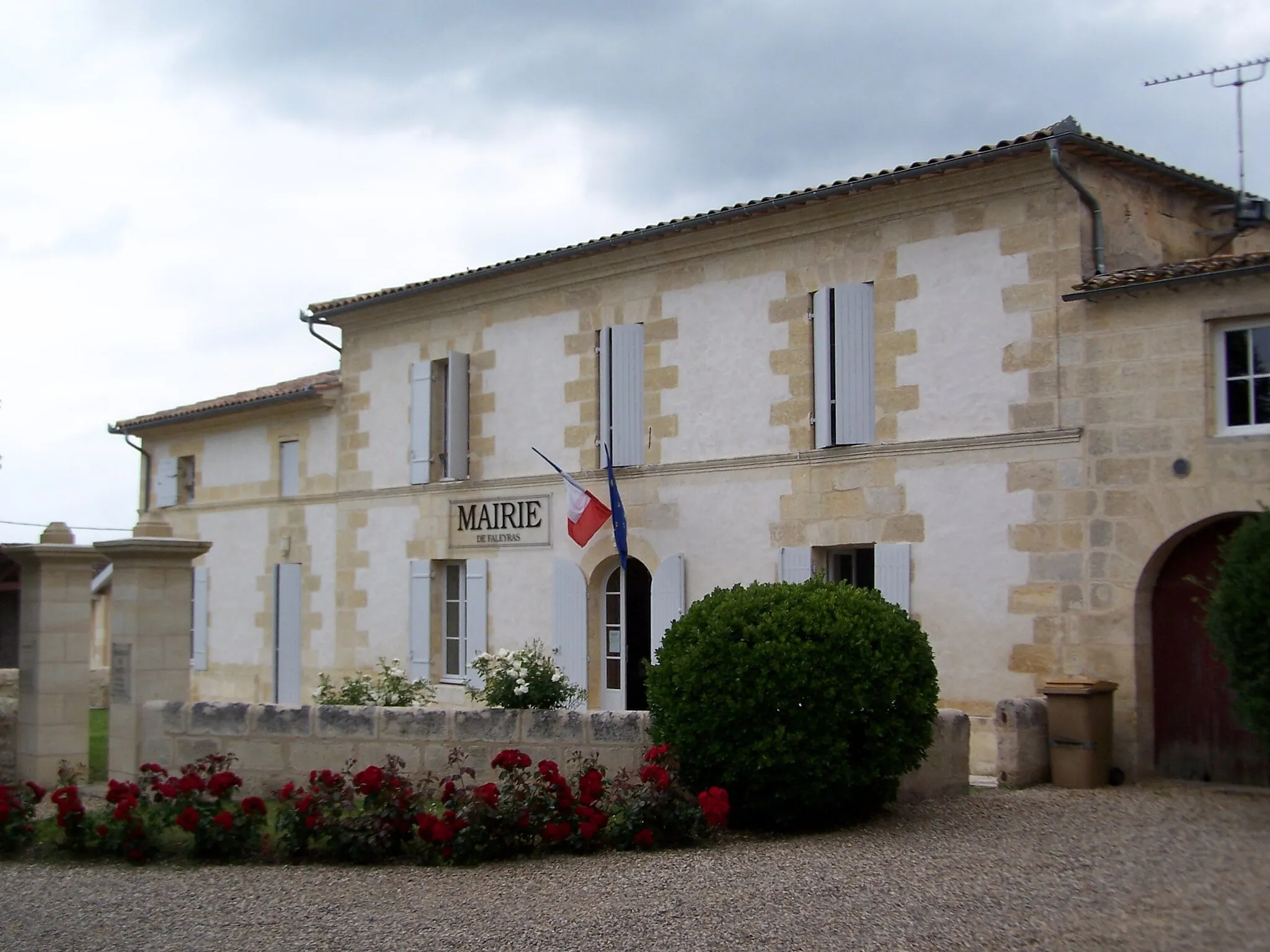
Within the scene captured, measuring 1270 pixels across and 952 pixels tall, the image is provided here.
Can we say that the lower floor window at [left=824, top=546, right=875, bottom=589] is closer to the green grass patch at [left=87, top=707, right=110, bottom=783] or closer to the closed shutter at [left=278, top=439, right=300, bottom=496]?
the green grass patch at [left=87, top=707, right=110, bottom=783]

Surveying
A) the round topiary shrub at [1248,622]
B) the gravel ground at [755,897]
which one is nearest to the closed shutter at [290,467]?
the gravel ground at [755,897]

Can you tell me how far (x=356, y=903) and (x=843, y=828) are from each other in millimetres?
2791

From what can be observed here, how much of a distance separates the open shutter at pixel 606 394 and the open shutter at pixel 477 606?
205 centimetres

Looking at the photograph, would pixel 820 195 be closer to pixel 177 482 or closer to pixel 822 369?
pixel 822 369

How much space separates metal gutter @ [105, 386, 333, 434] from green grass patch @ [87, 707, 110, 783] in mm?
4162

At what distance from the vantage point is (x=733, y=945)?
5.41 metres

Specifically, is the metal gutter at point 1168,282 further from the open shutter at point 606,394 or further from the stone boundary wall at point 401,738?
the open shutter at point 606,394

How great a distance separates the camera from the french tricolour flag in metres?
13.3

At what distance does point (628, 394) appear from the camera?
533 inches

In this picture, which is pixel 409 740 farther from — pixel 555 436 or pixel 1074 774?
pixel 555 436

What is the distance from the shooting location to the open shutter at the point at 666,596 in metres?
12.9

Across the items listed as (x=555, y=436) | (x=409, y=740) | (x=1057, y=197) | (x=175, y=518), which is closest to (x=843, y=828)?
(x=409, y=740)

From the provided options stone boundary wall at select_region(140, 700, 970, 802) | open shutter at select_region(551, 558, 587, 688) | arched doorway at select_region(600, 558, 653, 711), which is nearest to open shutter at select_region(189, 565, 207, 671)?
open shutter at select_region(551, 558, 587, 688)

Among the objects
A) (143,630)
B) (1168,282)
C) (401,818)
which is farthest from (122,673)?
(1168,282)
